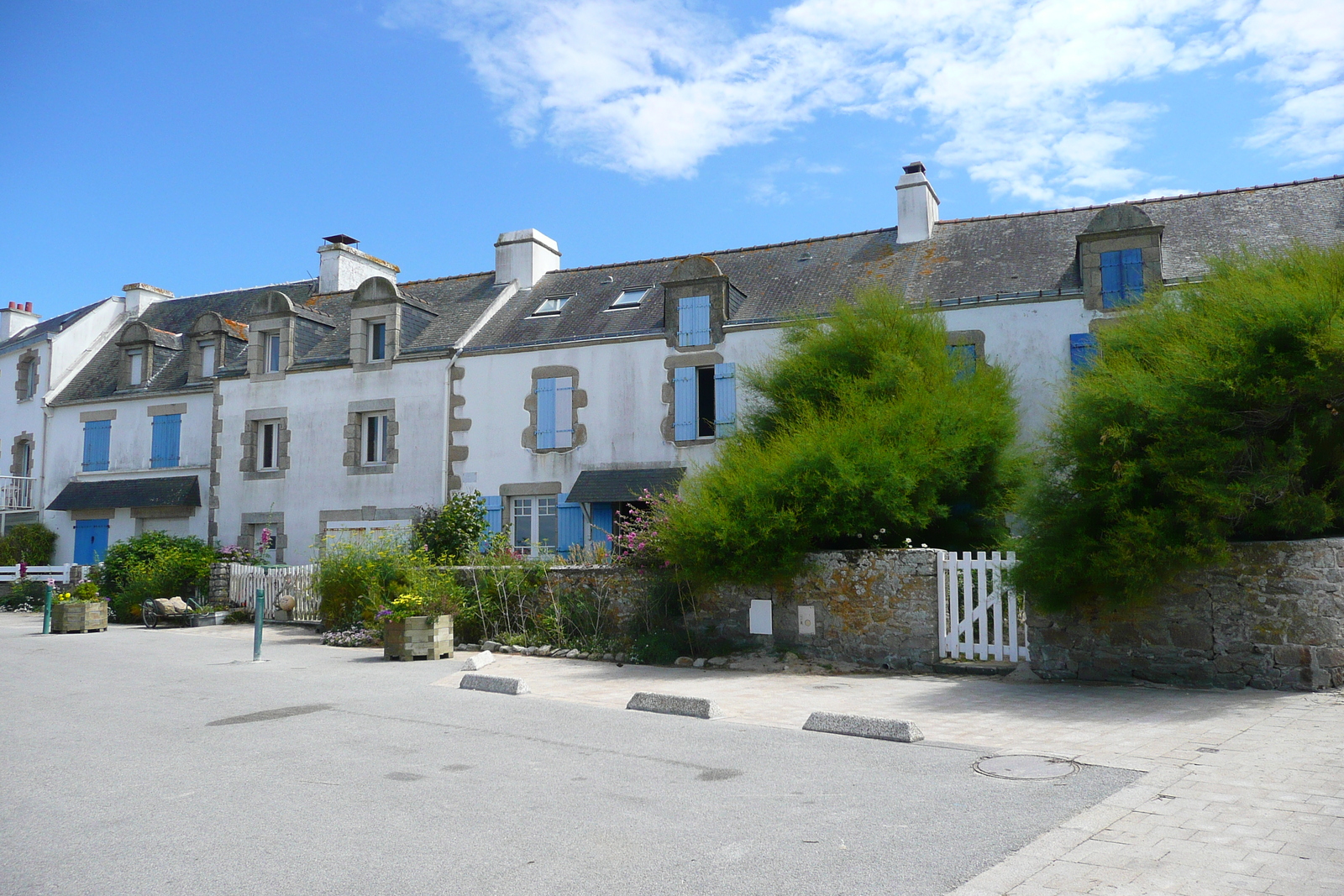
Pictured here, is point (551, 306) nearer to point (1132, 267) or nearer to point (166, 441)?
point (166, 441)

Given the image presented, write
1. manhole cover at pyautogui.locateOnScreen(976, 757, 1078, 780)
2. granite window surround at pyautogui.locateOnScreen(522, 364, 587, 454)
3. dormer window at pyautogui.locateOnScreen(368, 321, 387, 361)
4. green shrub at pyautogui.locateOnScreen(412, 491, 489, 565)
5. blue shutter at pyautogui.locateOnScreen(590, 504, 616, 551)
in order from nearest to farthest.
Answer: manhole cover at pyautogui.locateOnScreen(976, 757, 1078, 780)
green shrub at pyautogui.locateOnScreen(412, 491, 489, 565)
blue shutter at pyautogui.locateOnScreen(590, 504, 616, 551)
granite window surround at pyautogui.locateOnScreen(522, 364, 587, 454)
dormer window at pyautogui.locateOnScreen(368, 321, 387, 361)

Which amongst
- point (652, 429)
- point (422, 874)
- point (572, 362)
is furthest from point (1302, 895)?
point (572, 362)

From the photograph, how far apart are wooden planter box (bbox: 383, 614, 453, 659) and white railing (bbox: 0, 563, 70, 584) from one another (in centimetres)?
1222

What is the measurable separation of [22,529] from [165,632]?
10.1 metres

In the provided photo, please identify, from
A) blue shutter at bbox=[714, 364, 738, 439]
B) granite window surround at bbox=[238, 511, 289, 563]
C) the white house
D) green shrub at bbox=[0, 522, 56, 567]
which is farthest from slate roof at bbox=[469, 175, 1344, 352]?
green shrub at bbox=[0, 522, 56, 567]

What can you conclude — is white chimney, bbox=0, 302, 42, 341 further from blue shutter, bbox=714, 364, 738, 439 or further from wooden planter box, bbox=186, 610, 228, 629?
blue shutter, bbox=714, 364, 738, 439

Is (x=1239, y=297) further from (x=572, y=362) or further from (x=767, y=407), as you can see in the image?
(x=572, y=362)

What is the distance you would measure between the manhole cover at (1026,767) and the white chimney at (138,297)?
88.9 feet

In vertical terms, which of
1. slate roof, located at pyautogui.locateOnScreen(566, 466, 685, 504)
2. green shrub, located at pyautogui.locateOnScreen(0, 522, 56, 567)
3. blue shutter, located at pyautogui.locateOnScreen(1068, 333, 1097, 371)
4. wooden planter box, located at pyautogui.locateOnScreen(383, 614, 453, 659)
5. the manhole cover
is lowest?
the manhole cover

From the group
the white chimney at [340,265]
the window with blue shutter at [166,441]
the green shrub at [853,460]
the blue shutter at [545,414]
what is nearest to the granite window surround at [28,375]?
the window with blue shutter at [166,441]

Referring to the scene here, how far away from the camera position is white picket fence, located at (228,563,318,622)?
16078 millimetres

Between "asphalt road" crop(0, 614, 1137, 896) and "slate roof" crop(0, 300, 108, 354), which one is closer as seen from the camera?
"asphalt road" crop(0, 614, 1137, 896)

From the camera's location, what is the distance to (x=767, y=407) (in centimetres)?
1362

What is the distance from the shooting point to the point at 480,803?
4.89 meters
